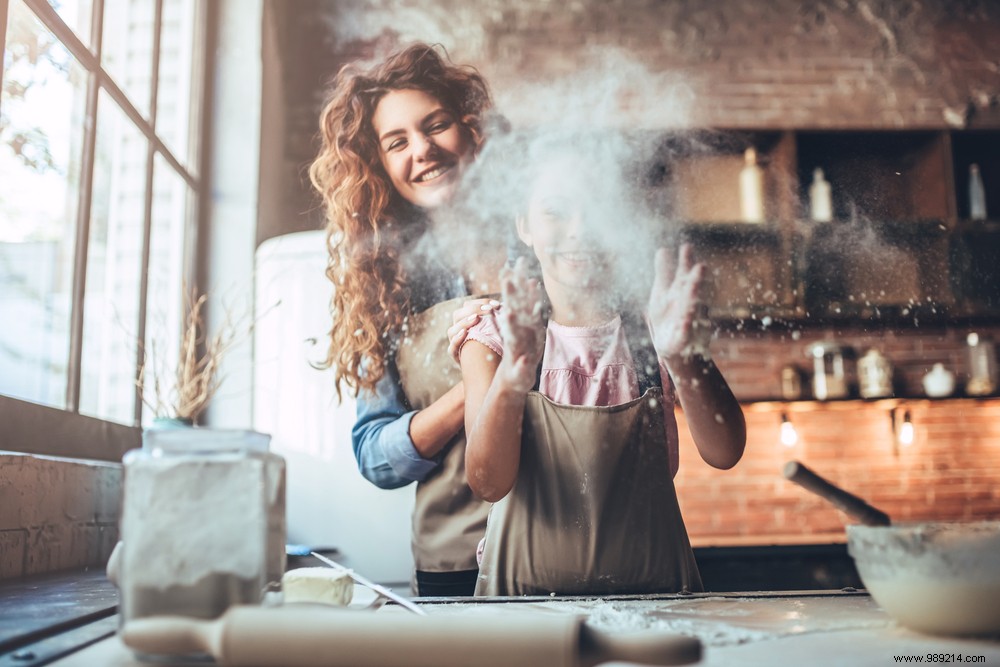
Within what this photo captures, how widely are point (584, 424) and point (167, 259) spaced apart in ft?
3.71

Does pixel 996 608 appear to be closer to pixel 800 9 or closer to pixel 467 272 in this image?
pixel 467 272

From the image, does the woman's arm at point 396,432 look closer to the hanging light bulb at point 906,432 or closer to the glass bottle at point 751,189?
the glass bottle at point 751,189

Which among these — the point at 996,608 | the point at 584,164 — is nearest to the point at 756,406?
the point at 584,164

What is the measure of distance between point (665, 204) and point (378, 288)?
22.3 inches

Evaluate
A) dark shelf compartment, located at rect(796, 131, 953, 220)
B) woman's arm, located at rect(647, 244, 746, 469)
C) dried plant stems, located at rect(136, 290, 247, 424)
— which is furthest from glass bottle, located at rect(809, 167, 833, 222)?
dried plant stems, located at rect(136, 290, 247, 424)

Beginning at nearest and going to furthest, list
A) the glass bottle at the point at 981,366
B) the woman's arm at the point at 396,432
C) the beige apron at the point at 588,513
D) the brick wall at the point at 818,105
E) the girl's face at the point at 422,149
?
1. the beige apron at the point at 588,513
2. the woman's arm at the point at 396,432
3. the girl's face at the point at 422,149
4. the brick wall at the point at 818,105
5. the glass bottle at the point at 981,366

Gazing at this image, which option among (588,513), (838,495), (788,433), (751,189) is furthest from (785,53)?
(838,495)

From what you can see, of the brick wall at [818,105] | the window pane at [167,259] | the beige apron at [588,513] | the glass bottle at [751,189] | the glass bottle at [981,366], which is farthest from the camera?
the glass bottle at [981,366]

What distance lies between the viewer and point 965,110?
2.61m

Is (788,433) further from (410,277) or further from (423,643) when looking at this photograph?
(423,643)

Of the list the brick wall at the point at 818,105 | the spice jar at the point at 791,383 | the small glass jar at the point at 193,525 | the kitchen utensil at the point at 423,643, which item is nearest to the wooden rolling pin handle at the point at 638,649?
Answer: the kitchen utensil at the point at 423,643

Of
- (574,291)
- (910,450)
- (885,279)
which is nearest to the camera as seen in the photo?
(574,291)

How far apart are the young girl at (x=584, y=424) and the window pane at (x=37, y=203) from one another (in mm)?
754

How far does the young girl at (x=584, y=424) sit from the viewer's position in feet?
4.48
